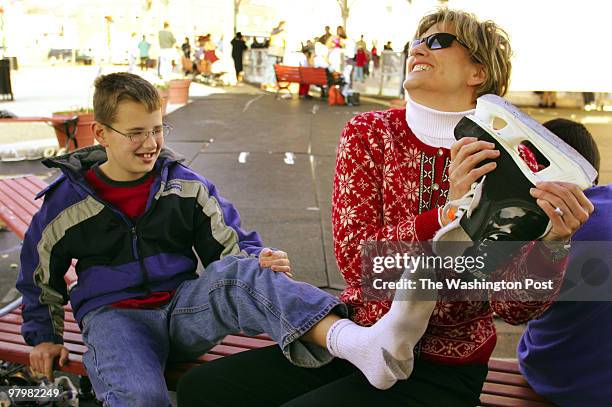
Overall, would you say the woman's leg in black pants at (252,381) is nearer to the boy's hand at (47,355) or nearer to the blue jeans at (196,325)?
the blue jeans at (196,325)

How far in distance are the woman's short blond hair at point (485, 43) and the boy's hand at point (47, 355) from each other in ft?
5.59

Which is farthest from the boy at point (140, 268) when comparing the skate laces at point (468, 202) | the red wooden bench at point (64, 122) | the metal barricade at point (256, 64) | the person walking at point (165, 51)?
the metal barricade at point (256, 64)

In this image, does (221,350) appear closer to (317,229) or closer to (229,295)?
(229,295)

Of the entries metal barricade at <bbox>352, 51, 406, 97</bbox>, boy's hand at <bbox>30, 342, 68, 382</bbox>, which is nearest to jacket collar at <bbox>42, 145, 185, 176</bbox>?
boy's hand at <bbox>30, 342, 68, 382</bbox>

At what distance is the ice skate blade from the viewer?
1.45 metres

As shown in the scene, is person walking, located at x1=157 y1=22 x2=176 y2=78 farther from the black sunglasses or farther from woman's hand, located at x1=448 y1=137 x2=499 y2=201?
woman's hand, located at x1=448 y1=137 x2=499 y2=201

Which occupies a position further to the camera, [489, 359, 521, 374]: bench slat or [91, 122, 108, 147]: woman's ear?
[91, 122, 108, 147]: woman's ear

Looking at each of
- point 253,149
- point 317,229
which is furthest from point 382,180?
point 253,149

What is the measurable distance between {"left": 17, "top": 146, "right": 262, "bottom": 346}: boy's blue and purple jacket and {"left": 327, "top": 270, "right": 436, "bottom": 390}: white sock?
0.76m

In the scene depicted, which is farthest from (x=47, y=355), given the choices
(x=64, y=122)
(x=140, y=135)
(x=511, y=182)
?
(x=64, y=122)

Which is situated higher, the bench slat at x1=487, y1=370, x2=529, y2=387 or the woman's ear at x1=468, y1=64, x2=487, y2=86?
the woman's ear at x1=468, y1=64, x2=487, y2=86

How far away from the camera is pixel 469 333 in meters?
1.90

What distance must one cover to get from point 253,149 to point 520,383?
22.5 feet

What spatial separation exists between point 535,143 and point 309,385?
1015 millimetres
